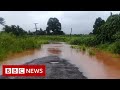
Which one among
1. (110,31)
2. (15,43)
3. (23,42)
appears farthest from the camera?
(110,31)

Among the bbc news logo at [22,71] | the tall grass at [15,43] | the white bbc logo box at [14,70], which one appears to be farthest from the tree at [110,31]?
the white bbc logo box at [14,70]

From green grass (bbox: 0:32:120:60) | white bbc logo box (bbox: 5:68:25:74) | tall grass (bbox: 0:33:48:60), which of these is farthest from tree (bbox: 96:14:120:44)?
white bbc logo box (bbox: 5:68:25:74)

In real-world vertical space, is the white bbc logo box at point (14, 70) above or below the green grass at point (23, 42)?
below

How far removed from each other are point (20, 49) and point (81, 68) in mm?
3362

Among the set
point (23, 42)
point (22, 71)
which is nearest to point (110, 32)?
point (23, 42)

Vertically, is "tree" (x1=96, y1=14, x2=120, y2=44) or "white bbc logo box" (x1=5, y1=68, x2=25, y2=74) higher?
"tree" (x1=96, y1=14, x2=120, y2=44)

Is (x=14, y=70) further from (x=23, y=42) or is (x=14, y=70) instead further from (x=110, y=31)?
(x=110, y=31)

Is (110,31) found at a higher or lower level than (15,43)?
higher

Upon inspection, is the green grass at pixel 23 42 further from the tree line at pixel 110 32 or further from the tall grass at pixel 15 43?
the tree line at pixel 110 32

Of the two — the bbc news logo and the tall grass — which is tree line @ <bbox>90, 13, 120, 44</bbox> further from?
the bbc news logo
